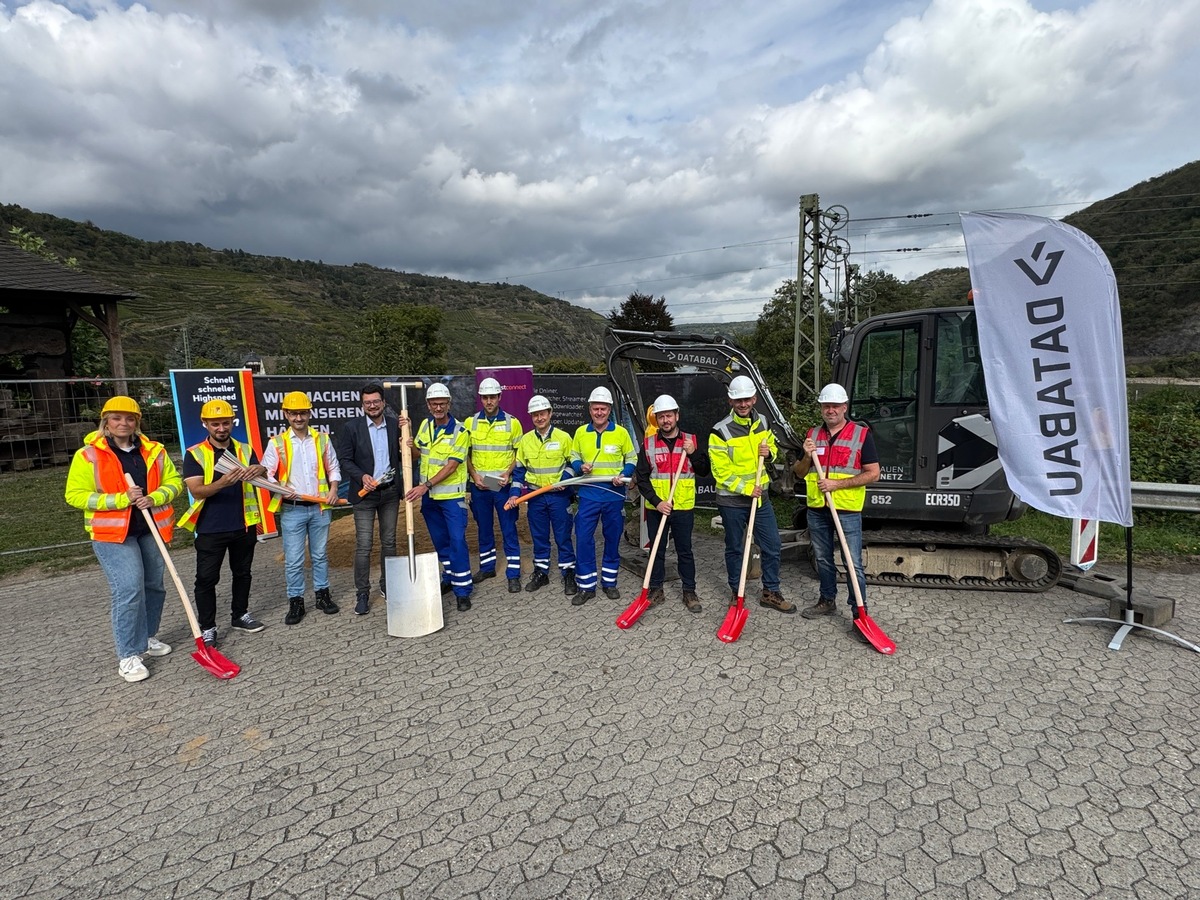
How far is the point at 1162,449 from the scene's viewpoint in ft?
29.4

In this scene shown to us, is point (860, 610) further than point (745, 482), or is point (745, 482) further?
point (745, 482)

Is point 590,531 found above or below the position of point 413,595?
above

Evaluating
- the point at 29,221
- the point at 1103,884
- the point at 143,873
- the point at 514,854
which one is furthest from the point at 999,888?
the point at 29,221

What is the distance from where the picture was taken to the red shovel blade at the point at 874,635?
4492 mm

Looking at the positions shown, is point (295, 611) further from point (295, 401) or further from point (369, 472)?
point (295, 401)

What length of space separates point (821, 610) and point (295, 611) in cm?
475

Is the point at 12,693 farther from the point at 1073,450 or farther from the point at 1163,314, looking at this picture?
the point at 1163,314

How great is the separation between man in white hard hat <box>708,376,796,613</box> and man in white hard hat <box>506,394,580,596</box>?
1569 millimetres

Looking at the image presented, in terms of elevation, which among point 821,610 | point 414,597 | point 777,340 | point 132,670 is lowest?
point 821,610

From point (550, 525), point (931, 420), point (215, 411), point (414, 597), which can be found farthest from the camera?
point (550, 525)

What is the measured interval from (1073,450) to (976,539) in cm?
168

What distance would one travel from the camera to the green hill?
177ft

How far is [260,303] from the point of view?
7425 cm

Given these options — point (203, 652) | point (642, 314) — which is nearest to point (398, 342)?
point (642, 314)
